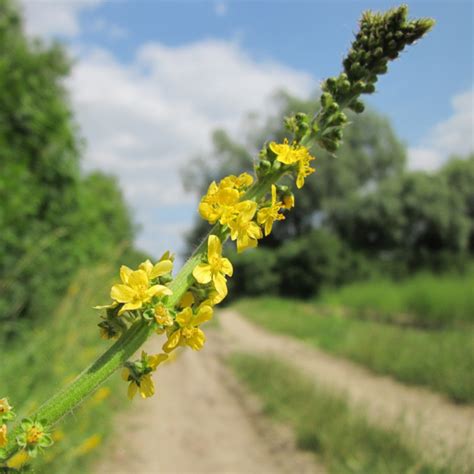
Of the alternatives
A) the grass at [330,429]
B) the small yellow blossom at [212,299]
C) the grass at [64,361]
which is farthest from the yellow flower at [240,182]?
the grass at [64,361]

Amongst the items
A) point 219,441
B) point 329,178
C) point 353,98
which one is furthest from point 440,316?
point 329,178

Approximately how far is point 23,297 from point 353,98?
6.82 m

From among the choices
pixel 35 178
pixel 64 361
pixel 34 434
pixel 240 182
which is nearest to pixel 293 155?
pixel 240 182

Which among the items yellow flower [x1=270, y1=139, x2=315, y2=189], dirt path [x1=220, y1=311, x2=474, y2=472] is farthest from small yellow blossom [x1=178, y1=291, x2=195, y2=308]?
dirt path [x1=220, y1=311, x2=474, y2=472]

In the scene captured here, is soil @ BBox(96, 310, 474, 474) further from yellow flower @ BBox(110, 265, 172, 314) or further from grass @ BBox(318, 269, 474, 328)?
grass @ BBox(318, 269, 474, 328)

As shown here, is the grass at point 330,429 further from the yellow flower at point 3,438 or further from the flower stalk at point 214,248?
the yellow flower at point 3,438

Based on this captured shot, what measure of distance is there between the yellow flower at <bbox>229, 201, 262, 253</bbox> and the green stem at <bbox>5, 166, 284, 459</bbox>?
0.08 meters

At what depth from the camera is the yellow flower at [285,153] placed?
1.20 meters

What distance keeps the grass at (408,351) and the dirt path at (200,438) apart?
345 centimetres

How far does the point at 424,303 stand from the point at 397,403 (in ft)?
30.5

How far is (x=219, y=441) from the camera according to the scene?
313 inches

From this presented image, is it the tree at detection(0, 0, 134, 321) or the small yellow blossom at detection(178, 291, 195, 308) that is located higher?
the tree at detection(0, 0, 134, 321)

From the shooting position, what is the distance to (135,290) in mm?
1080

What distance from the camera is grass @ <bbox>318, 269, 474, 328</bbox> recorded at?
15898mm
